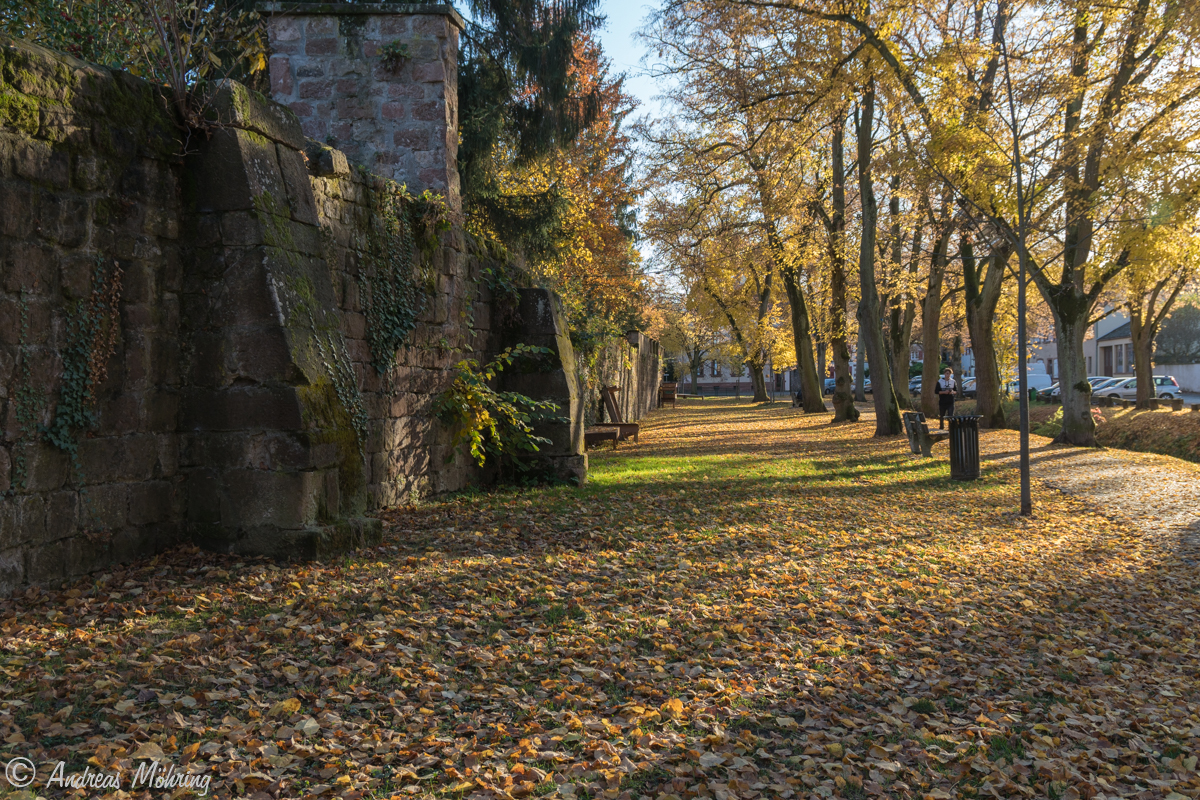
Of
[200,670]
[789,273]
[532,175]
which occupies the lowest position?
[200,670]

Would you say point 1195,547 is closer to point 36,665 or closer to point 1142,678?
point 1142,678

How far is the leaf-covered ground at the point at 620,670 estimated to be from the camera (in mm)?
3084

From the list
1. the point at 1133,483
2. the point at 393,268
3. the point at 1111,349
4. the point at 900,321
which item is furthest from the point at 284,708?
the point at 1111,349

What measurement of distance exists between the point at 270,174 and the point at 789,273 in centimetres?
2102

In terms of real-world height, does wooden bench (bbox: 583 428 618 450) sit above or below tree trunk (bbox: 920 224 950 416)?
below

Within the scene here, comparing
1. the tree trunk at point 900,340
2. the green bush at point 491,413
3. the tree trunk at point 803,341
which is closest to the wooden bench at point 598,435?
the green bush at point 491,413

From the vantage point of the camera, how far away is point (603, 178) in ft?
77.9

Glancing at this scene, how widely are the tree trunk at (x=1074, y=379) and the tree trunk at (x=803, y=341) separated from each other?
9.50 m

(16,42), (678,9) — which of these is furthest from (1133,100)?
(16,42)

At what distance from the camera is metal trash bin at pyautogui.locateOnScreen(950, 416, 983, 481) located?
38.3ft

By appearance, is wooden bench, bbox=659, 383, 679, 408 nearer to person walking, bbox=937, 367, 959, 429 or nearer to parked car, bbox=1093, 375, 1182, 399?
person walking, bbox=937, 367, 959, 429

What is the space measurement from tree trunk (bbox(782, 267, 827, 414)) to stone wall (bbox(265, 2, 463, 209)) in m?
16.6

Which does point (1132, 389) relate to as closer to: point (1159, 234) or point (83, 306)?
point (1159, 234)

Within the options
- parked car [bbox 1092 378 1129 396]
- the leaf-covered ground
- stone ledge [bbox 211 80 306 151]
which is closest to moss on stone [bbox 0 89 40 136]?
stone ledge [bbox 211 80 306 151]
